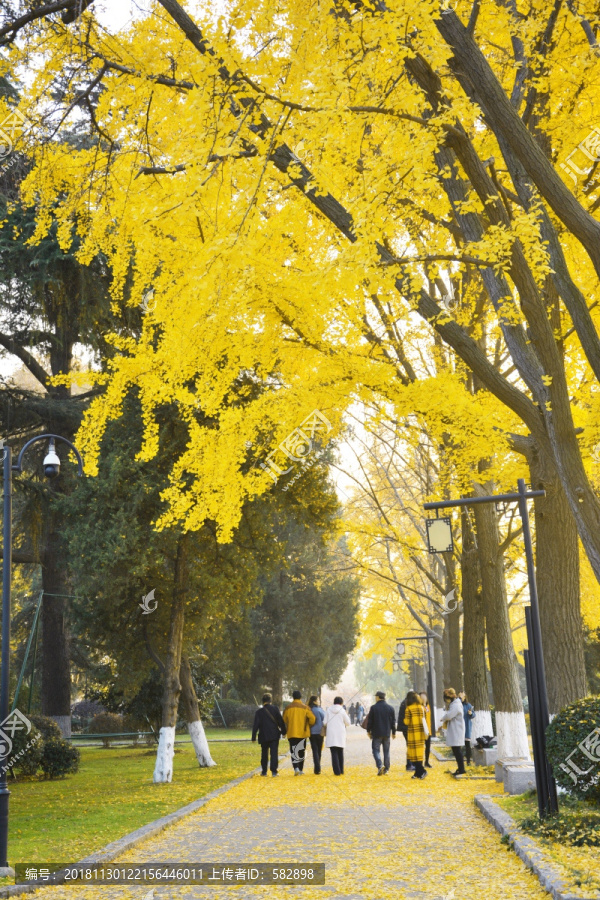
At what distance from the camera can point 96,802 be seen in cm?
1307

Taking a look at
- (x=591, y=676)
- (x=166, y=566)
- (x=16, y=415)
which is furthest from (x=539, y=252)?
(x=591, y=676)

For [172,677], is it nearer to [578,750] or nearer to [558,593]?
[558,593]

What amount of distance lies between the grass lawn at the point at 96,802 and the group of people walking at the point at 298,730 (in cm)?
106

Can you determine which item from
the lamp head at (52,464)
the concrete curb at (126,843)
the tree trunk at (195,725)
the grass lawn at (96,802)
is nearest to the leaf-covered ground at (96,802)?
the grass lawn at (96,802)

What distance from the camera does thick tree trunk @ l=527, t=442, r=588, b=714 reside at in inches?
402

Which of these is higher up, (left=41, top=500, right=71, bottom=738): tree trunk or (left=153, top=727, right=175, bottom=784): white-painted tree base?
(left=41, top=500, right=71, bottom=738): tree trunk

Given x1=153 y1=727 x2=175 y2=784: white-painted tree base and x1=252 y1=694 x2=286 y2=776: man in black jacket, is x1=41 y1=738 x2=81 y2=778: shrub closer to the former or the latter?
x1=153 y1=727 x2=175 y2=784: white-painted tree base

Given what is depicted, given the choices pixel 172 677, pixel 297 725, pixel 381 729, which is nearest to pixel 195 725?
pixel 172 677

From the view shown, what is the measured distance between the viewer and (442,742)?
94.1ft

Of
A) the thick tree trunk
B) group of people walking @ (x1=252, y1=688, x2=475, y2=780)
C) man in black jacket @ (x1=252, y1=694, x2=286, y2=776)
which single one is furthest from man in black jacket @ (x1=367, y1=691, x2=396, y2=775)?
the thick tree trunk

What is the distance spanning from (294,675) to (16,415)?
21647 mm

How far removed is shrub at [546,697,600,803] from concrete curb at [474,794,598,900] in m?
0.73

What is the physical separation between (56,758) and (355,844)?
12304 mm

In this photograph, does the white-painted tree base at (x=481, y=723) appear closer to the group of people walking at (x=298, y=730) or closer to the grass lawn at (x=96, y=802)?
the group of people walking at (x=298, y=730)
